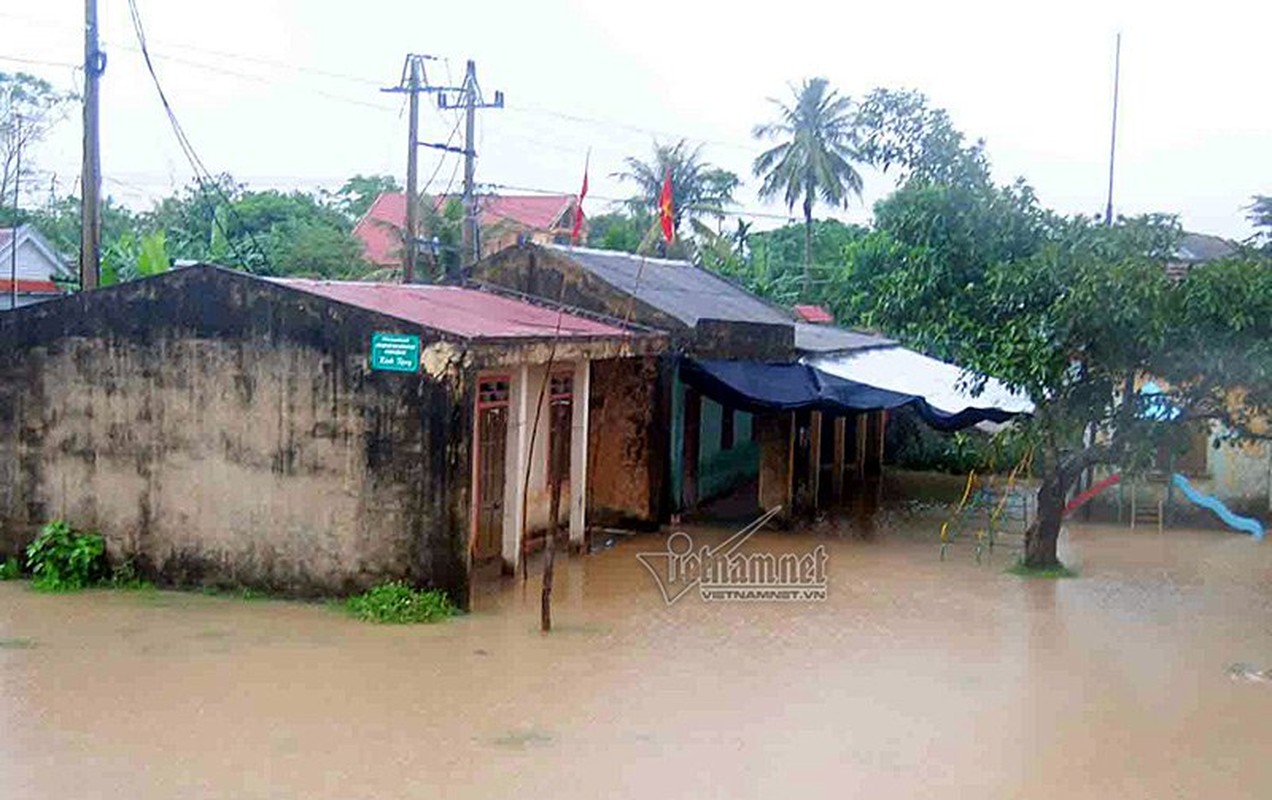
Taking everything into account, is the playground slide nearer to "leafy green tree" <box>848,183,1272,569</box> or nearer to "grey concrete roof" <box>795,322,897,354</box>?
"leafy green tree" <box>848,183,1272,569</box>

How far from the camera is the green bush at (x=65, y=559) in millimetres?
12680

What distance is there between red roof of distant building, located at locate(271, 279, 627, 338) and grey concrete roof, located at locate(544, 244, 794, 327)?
0.99m

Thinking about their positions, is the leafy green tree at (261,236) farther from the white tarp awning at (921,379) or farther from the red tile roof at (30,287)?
the white tarp awning at (921,379)

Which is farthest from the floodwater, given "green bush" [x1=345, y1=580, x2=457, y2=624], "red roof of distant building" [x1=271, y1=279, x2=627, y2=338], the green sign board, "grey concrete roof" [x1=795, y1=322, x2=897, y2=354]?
"grey concrete roof" [x1=795, y1=322, x2=897, y2=354]

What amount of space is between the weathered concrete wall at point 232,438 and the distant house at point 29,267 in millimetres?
16222

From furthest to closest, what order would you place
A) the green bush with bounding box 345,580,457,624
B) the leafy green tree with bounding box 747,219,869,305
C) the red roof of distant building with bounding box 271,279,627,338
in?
the leafy green tree with bounding box 747,219,869,305 < the red roof of distant building with bounding box 271,279,627,338 < the green bush with bounding box 345,580,457,624

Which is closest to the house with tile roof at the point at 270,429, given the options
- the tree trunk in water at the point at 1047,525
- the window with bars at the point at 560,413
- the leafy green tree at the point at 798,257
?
the window with bars at the point at 560,413

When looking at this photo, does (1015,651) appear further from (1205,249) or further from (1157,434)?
(1205,249)

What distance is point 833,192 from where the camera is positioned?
40.0m

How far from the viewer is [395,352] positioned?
11812 millimetres

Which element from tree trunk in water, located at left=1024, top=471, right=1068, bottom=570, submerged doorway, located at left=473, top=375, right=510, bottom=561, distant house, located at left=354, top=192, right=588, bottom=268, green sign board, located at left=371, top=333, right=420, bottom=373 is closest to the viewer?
green sign board, located at left=371, top=333, right=420, bottom=373

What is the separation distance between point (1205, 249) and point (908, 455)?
27.0ft

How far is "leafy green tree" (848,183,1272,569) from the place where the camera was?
12578mm

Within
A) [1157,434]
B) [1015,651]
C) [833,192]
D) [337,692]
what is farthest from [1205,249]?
[337,692]
